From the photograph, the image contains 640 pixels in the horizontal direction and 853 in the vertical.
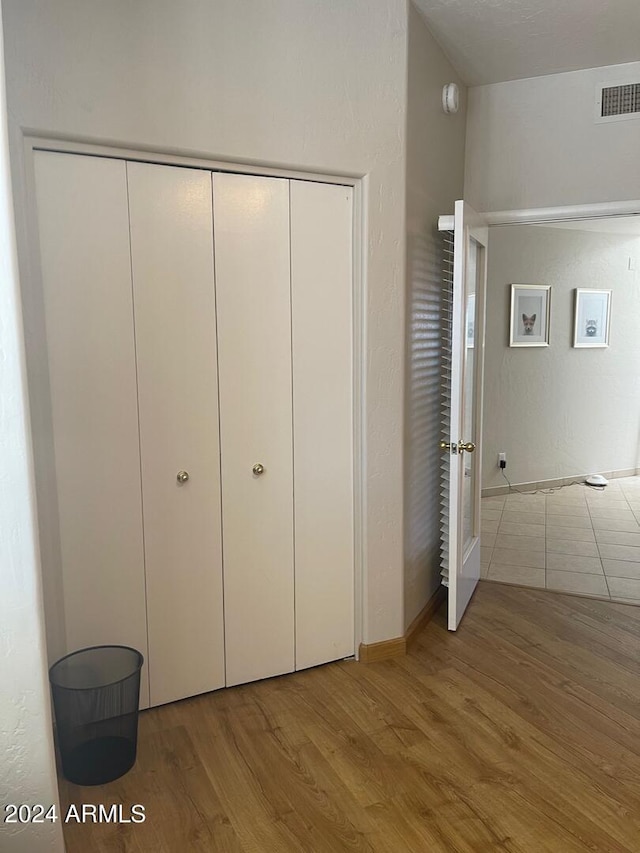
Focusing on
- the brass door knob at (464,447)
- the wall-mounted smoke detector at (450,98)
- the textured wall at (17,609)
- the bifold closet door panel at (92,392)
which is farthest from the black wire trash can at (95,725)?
the wall-mounted smoke detector at (450,98)

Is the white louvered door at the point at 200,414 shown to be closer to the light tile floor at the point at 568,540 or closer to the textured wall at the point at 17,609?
the textured wall at the point at 17,609

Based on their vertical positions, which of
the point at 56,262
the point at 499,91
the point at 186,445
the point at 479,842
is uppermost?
the point at 499,91

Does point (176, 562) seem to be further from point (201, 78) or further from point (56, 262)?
point (201, 78)

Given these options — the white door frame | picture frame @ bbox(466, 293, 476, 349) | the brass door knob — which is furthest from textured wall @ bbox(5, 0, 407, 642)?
picture frame @ bbox(466, 293, 476, 349)

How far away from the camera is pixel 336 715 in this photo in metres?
2.51

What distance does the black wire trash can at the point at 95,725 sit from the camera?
213cm

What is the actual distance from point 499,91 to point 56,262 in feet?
8.40

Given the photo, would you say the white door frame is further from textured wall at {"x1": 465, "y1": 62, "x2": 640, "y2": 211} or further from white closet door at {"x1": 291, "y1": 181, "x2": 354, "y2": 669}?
textured wall at {"x1": 465, "y1": 62, "x2": 640, "y2": 211}

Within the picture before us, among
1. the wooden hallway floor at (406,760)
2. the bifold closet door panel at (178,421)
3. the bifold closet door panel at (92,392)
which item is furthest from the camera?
the bifold closet door panel at (178,421)

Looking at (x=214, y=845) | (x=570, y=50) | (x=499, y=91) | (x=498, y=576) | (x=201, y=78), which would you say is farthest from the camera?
(x=498, y=576)

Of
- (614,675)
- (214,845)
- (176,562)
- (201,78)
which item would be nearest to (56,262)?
(201,78)

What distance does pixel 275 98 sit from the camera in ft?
8.01

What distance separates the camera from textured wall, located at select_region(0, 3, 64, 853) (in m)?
1.50

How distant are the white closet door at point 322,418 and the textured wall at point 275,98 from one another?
10 centimetres
